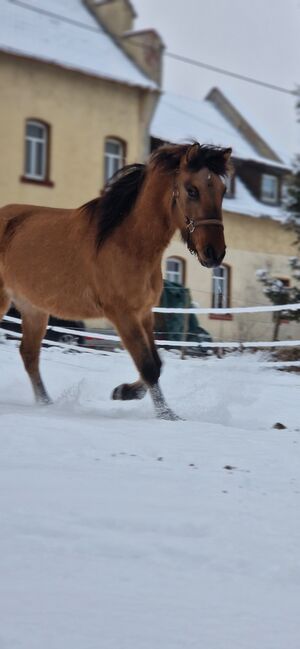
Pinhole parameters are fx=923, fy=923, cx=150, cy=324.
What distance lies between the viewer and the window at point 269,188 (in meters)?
27.6

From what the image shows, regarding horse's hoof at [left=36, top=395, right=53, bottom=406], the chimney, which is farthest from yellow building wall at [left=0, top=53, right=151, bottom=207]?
horse's hoof at [left=36, top=395, right=53, bottom=406]

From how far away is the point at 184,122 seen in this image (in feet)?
87.7

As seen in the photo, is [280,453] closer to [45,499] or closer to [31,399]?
[45,499]

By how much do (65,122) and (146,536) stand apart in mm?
18544

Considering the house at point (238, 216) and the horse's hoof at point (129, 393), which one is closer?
the horse's hoof at point (129, 393)

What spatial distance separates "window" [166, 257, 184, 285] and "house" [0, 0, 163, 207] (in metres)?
3.11

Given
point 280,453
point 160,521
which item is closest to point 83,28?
point 280,453

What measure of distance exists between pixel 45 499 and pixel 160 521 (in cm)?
46

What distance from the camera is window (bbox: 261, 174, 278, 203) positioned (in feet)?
90.5

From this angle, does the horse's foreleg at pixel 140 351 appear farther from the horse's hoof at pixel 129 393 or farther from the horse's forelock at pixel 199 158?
the horse's forelock at pixel 199 158

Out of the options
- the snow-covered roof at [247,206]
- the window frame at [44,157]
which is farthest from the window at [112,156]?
the snow-covered roof at [247,206]

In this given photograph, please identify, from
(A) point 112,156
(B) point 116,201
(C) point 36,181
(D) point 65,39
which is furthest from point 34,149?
(B) point 116,201

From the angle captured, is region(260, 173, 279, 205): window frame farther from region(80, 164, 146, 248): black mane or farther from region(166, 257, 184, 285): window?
region(80, 164, 146, 248): black mane

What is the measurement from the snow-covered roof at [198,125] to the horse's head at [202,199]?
60.1 feet
